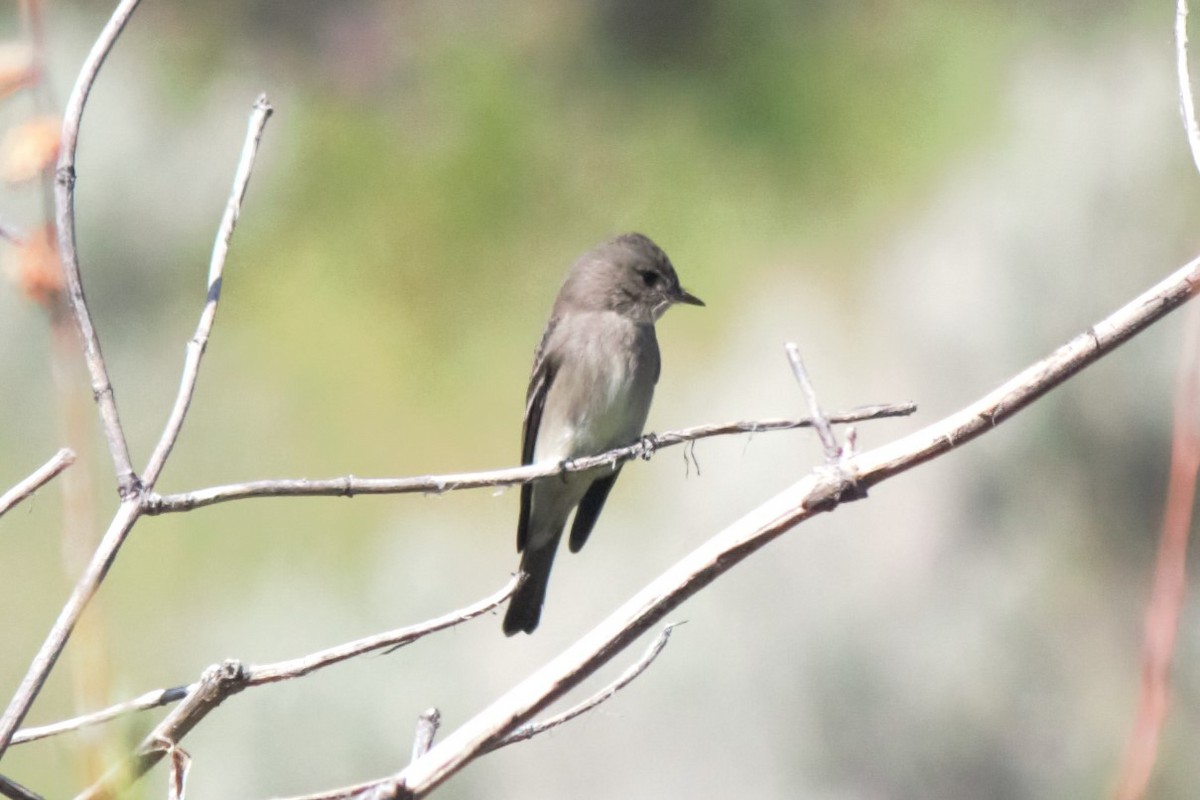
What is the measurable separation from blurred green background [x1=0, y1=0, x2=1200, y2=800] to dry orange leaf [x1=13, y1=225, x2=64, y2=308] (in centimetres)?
339

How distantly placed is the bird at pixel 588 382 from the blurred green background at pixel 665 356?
103cm

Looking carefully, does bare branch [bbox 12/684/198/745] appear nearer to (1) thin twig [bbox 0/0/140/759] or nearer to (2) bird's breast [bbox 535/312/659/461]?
(1) thin twig [bbox 0/0/140/759]

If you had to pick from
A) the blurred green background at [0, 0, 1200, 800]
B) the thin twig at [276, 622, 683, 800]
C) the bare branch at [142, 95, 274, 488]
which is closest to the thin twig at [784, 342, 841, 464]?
the thin twig at [276, 622, 683, 800]

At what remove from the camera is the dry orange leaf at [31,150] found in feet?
2.61

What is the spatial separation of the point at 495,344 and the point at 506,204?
0.57 meters

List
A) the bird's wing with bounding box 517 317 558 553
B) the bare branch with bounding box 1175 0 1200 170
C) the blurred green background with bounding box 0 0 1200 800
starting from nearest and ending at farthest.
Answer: the bare branch with bounding box 1175 0 1200 170 < the bird's wing with bounding box 517 317 558 553 < the blurred green background with bounding box 0 0 1200 800

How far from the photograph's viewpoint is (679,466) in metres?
4.88

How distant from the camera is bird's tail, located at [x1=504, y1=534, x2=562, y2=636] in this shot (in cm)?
319

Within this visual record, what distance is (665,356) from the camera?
16.3 ft

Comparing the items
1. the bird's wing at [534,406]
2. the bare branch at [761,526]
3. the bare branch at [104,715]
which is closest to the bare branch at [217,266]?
the bare branch at [104,715]

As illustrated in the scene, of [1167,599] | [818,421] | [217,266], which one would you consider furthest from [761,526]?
[217,266]

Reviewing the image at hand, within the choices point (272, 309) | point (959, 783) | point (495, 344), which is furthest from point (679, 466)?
point (272, 309)

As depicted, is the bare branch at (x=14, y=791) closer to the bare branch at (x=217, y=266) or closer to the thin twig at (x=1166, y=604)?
the bare branch at (x=217, y=266)

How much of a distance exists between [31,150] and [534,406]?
2712mm
